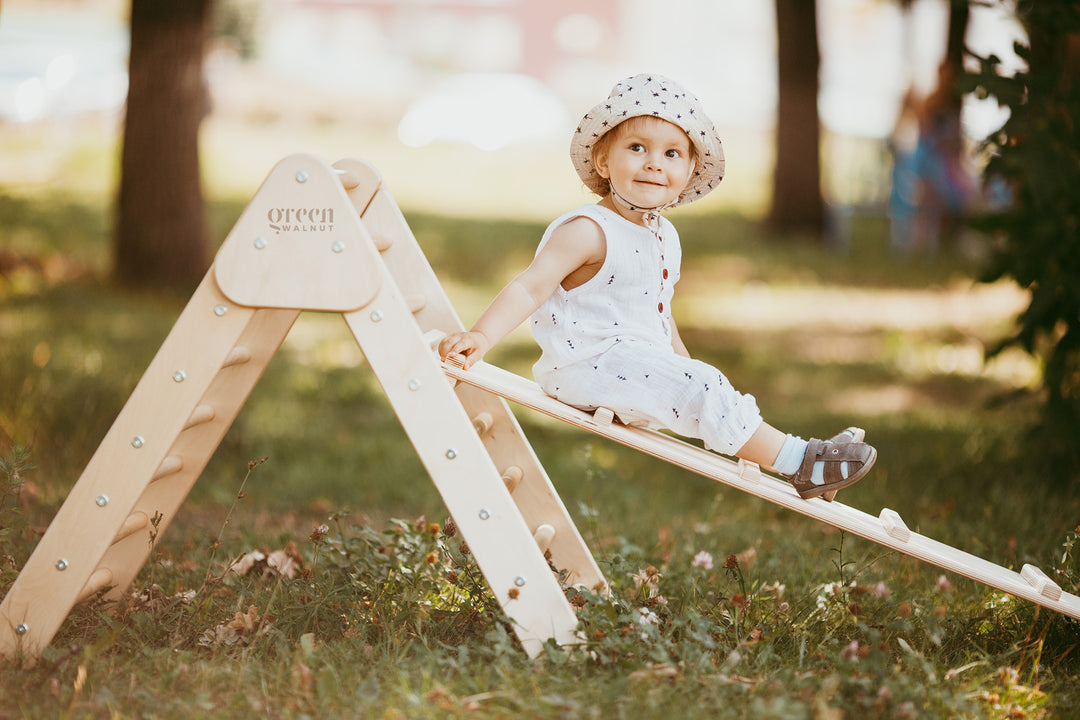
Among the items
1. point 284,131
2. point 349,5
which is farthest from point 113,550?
point 349,5

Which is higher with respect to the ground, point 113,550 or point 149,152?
point 113,550

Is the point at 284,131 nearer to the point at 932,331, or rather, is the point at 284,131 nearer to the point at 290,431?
the point at 932,331

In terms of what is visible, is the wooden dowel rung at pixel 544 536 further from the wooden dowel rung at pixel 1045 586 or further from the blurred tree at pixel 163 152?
the blurred tree at pixel 163 152

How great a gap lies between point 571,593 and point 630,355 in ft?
2.06

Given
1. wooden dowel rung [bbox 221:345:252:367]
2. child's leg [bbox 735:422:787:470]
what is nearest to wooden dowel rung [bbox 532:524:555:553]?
child's leg [bbox 735:422:787:470]

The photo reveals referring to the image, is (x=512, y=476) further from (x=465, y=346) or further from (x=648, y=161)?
(x=648, y=161)

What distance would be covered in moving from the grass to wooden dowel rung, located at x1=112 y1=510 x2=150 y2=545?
189 mm

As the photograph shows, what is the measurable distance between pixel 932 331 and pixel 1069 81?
458 centimetres

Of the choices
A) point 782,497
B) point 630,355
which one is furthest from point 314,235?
point 782,497

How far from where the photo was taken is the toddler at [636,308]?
2824 millimetres

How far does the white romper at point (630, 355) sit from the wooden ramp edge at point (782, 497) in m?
0.07

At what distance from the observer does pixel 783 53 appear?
12.4 meters

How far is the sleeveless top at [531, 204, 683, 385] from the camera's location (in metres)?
2.91

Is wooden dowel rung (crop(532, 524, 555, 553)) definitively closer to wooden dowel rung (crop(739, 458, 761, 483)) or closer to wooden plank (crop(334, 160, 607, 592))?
wooden plank (crop(334, 160, 607, 592))
